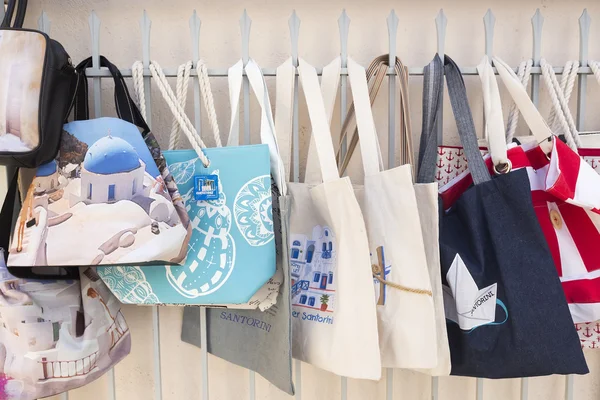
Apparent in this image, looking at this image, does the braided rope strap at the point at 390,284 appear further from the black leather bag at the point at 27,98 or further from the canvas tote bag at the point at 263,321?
the black leather bag at the point at 27,98

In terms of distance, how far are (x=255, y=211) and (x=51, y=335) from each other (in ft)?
1.14

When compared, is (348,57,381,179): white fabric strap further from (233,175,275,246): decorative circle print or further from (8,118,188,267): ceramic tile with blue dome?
(8,118,188,267): ceramic tile with blue dome

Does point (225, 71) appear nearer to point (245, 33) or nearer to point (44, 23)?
point (245, 33)

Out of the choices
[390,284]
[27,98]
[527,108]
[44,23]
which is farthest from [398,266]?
[44,23]

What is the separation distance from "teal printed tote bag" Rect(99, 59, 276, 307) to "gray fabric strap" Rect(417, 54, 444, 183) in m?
0.28

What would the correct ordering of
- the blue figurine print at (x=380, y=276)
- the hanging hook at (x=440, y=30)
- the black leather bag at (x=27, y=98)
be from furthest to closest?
1. the hanging hook at (x=440, y=30)
2. the blue figurine print at (x=380, y=276)
3. the black leather bag at (x=27, y=98)

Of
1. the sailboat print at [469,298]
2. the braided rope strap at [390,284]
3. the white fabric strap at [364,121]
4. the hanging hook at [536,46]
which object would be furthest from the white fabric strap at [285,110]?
the hanging hook at [536,46]

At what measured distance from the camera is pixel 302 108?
88 cm

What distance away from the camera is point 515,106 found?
0.84m

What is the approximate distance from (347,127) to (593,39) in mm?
534

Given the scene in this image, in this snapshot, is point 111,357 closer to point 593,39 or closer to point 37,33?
point 37,33

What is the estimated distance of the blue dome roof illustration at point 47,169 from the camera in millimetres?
646

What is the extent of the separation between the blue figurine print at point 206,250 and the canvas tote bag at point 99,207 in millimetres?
36

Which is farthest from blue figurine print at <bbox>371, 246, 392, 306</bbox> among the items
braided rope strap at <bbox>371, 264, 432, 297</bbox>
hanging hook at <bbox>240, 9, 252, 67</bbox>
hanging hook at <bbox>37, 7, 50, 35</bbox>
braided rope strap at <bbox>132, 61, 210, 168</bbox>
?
hanging hook at <bbox>37, 7, 50, 35</bbox>
